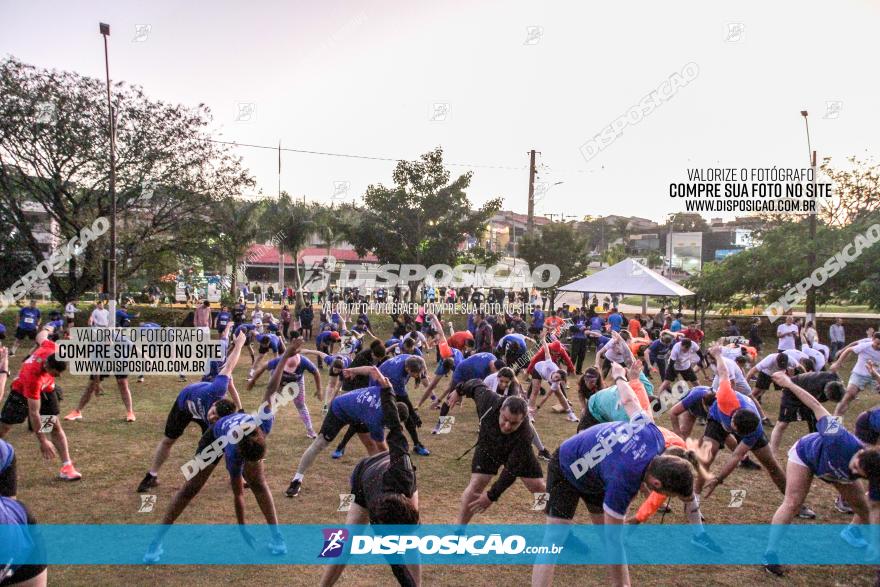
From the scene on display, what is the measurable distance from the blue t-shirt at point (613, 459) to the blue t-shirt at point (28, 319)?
18.1 m

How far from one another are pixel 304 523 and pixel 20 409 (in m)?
3.83

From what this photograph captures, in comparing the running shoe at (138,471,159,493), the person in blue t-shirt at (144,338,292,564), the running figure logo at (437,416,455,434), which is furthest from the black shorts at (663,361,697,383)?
the running shoe at (138,471,159,493)

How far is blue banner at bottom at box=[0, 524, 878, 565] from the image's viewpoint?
17.6 ft

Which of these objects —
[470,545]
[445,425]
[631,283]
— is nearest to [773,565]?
[470,545]

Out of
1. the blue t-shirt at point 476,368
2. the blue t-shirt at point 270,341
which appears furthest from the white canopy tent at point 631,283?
the blue t-shirt at point 476,368

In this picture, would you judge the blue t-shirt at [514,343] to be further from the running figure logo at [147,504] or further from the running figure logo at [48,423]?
the running figure logo at [48,423]

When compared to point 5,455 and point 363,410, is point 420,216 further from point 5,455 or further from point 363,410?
point 5,455

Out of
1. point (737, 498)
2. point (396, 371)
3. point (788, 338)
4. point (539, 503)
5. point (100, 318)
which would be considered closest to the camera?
point (539, 503)

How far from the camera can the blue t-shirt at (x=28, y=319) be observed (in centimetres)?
1703

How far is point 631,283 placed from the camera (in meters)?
24.1

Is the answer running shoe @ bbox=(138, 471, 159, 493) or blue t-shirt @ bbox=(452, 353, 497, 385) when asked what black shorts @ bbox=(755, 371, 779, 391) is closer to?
blue t-shirt @ bbox=(452, 353, 497, 385)

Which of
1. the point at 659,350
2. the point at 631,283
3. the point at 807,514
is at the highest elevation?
the point at 631,283

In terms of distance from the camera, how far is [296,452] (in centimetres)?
889

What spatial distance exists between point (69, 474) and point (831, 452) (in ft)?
27.0
